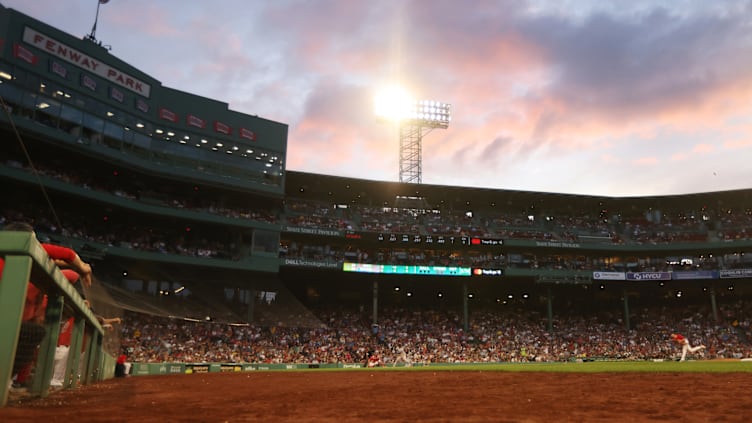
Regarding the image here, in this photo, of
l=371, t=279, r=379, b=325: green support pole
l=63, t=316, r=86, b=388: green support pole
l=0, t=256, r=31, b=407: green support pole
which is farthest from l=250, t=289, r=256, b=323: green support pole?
l=0, t=256, r=31, b=407: green support pole

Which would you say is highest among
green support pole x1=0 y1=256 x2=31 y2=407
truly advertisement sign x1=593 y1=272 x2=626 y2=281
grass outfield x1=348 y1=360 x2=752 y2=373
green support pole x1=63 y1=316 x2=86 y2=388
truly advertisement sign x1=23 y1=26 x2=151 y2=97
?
truly advertisement sign x1=23 y1=26 x2=151 y2=97

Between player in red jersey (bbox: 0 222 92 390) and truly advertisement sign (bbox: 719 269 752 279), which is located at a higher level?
truly advertisement sign (bbox: 719 269 752 279)

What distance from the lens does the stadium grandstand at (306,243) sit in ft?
121

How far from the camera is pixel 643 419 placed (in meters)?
6.94

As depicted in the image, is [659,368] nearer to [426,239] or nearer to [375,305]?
[375,305]

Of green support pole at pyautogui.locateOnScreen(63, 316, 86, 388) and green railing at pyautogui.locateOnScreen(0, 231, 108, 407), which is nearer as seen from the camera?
green railing at pyautogui.locateOnScreen(0, 231, 108, 407)

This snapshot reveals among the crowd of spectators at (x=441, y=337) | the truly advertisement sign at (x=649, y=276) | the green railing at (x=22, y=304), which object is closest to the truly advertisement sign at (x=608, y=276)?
the truly advertisement sign at (x=649, y=276)

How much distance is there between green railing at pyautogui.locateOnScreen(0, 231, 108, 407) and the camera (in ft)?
22.0

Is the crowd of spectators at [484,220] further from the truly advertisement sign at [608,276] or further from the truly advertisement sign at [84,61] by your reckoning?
the truly advertisement sign at [84,61]

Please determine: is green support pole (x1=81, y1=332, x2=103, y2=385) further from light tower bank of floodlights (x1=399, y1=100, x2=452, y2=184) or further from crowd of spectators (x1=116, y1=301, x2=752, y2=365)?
light tower bank of floodlights (x1=399, y1=100, x2=452, y2=184)

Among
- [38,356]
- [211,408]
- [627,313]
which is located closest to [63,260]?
[38,356]

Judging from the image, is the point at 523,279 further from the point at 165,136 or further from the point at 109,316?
the point at 109,316

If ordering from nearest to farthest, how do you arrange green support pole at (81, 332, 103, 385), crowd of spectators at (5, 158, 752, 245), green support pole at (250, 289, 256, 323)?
1. green support pole at (81, 332, 103, 385)
2. green support pole at (250, 289, 256, 323)
3. crowd of spectators at (5, 158, 752, 245)

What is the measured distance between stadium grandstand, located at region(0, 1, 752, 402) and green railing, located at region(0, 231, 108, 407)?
16844 millimetres
